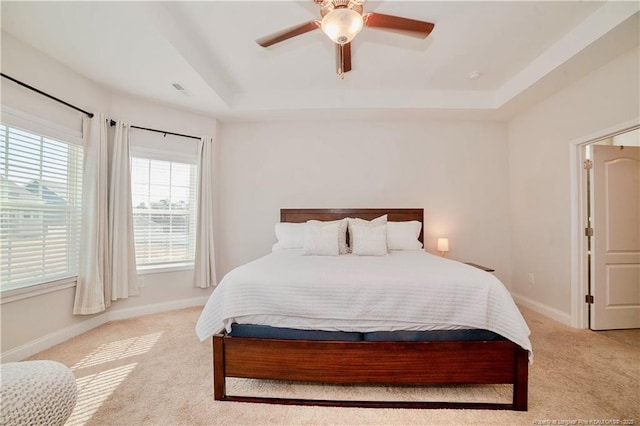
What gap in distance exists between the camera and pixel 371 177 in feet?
12.8

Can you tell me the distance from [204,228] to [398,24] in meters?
3.06

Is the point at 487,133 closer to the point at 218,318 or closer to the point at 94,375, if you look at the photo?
the point at 218,318

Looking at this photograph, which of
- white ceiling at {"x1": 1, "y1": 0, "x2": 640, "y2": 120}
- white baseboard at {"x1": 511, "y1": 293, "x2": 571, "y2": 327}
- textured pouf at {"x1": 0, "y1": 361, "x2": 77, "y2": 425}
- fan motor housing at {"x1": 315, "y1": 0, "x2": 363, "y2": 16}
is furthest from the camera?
white baseboard at {"x1": 511, "y1": 293, "x2": 571, "y2": 327}

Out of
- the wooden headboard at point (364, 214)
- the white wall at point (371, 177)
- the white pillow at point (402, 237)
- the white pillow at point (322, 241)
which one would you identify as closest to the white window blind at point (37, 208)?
the white wall at point (371, 177)

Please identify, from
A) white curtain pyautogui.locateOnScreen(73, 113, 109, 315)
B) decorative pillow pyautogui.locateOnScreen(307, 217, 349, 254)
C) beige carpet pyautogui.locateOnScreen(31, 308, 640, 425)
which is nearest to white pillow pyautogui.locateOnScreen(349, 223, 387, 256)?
decorative pillow pyautogui.locateOnScreen(307, 217, 349, 254)

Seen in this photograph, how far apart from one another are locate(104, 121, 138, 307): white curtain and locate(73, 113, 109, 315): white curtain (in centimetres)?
13

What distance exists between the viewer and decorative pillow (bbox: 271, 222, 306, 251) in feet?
10.6

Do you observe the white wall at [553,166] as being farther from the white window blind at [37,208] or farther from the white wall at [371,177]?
the white window blind at [37,208]

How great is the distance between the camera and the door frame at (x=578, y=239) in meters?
2.81

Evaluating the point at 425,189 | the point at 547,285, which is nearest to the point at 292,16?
the point at 425,189

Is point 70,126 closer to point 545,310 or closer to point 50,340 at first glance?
point 50,340

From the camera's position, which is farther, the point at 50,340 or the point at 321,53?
the point at 321,53

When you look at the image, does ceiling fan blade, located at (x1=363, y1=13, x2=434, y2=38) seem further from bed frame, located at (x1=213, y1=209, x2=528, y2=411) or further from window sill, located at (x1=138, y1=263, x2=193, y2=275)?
window sill, located at (x1=138, y1=263, x2=193, y2=275)

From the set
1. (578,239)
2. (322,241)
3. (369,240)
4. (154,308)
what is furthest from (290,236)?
(578,239)
